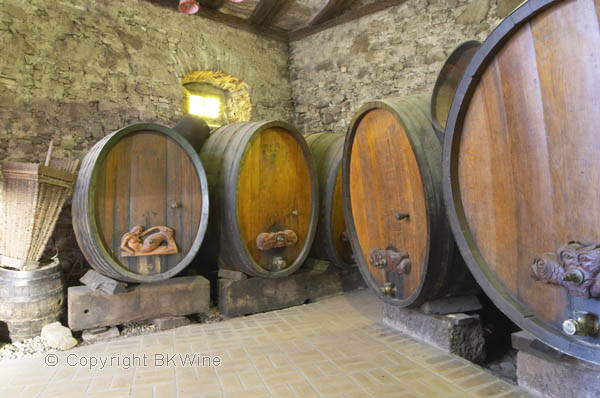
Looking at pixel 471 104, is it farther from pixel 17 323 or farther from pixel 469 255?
pixel 17 323

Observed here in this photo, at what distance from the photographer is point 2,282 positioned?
2.83 metres

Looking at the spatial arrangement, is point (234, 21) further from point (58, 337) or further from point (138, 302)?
point (58, 337)

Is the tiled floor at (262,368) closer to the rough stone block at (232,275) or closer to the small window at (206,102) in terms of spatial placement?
the rough stone block at (232,275)

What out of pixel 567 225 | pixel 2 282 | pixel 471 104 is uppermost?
pixel 471 104

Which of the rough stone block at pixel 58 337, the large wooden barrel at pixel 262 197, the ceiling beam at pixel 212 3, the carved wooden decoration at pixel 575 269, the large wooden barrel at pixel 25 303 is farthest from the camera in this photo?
the ceiling beam at pixel 212 3

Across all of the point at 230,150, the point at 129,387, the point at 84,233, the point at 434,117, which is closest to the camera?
the point at 129,387

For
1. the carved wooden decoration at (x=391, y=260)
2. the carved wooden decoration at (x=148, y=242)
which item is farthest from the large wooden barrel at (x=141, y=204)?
the carved wooden decoration at (x=391, y=260)

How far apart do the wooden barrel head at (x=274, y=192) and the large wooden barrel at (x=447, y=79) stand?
146 centimetres

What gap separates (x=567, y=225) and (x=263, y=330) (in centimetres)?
221

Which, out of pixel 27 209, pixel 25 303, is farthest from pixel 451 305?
pixel 27 209

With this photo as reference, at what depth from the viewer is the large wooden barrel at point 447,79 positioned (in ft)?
7.86

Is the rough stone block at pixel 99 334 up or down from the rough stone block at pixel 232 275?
down

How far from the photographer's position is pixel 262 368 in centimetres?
231

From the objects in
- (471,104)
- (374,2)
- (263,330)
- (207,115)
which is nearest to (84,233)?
(263,330)
